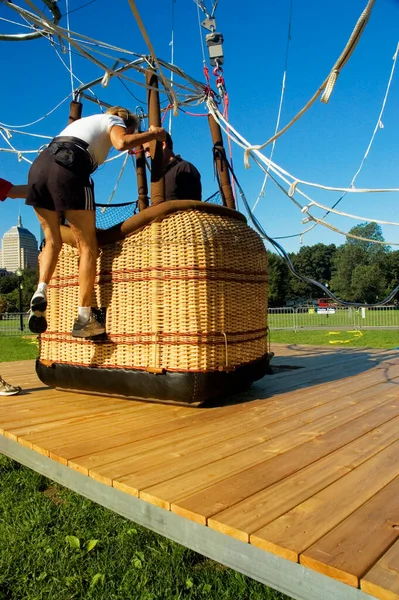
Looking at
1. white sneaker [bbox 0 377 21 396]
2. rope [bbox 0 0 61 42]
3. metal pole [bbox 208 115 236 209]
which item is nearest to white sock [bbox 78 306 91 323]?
white sneaker [bbox 0 377 21 396]

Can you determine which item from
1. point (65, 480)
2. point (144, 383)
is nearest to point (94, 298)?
point (144, 383)

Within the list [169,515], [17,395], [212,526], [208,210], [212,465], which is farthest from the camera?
[17,395]

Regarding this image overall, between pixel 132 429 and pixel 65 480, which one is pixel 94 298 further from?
pixel 65 480

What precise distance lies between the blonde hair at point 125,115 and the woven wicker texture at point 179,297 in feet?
2.75

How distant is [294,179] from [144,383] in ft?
5.77

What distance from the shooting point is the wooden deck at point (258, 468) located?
1.00 meters

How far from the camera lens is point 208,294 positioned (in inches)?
96.8

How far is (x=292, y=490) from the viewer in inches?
52.5

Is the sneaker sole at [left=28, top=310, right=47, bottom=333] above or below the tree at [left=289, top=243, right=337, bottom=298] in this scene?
below

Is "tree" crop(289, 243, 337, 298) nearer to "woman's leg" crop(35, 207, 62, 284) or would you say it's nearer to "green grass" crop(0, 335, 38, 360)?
"green grass" crop(0, 335, 38, 360)

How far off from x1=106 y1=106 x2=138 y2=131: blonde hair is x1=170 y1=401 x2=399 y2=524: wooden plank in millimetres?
2170

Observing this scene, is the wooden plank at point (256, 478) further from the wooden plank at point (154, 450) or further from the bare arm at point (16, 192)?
the bare arm at point (16, 192)

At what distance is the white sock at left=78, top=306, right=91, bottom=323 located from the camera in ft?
8.49

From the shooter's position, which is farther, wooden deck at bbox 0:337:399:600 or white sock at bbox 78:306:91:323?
white sock at bbox 78:306:91:323
